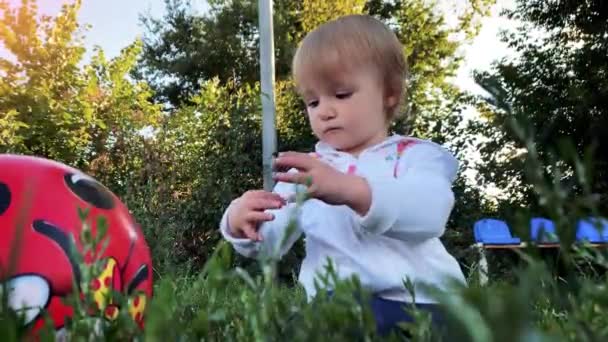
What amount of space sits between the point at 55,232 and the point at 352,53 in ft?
3.68

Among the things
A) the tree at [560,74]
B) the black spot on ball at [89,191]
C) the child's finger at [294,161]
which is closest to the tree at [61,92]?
the tree at [560,74]

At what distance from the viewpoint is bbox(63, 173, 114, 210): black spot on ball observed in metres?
2.76

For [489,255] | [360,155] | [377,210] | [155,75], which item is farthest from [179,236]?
[155,75]

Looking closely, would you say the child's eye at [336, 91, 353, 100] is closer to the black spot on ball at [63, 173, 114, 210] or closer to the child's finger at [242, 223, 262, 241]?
the child's finger at [242, 223, 262, 241]

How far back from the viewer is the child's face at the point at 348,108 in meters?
2.30

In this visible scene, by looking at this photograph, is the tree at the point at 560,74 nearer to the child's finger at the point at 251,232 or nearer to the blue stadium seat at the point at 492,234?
the blue stadium seat at the point at 492,234

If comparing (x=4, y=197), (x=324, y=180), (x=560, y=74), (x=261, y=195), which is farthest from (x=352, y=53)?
(x=560, y=74)

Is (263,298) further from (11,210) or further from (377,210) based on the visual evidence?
(11,210)

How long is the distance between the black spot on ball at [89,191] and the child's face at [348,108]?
2.98 feet

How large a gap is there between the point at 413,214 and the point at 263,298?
1.12 metres

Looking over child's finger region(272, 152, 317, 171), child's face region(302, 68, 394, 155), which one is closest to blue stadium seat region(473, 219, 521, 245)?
child's face region(302, 68, 394, 155)

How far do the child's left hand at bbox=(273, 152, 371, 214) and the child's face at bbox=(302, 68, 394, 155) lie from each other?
0.72 meters

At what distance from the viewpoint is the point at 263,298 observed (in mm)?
785

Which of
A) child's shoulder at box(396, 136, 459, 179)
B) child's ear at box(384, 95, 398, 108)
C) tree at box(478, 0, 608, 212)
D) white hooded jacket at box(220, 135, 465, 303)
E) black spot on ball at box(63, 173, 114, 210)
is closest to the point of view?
white hooded jacket at box(220, 135, 465, 303)
